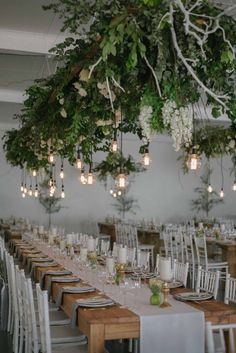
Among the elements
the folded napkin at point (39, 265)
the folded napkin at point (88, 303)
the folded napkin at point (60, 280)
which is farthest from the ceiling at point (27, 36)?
the folded napkin at point (88, 303)

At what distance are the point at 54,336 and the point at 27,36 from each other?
14.7ft

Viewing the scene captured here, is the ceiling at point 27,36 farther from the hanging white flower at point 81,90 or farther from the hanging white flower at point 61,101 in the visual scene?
the hanging white flower at point 81,90

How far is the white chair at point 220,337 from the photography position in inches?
114

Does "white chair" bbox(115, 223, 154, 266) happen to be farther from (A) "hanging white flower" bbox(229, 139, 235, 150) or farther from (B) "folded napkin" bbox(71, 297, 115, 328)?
(B) "folded napkin" bbox(71, 297, 115, 328)

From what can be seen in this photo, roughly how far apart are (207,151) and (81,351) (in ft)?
23.3

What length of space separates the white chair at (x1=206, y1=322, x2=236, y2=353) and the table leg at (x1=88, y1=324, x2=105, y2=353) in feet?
2.26

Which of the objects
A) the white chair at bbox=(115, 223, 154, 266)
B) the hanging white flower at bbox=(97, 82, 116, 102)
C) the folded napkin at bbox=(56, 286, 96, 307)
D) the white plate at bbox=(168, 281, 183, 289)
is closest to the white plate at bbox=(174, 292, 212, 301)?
the white plate at bbox=(168, 281, 183, 289)

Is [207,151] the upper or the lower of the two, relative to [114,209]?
upper

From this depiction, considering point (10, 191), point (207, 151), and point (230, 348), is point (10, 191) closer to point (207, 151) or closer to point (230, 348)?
point (207, 151)

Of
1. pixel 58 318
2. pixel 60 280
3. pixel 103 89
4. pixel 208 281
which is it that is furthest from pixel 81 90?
pixel 208 281

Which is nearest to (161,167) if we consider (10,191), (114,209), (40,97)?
(114,209)

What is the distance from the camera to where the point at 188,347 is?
11.5 ft

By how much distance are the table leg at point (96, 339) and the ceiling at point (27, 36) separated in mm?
3673

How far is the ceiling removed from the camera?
20.3 feet
